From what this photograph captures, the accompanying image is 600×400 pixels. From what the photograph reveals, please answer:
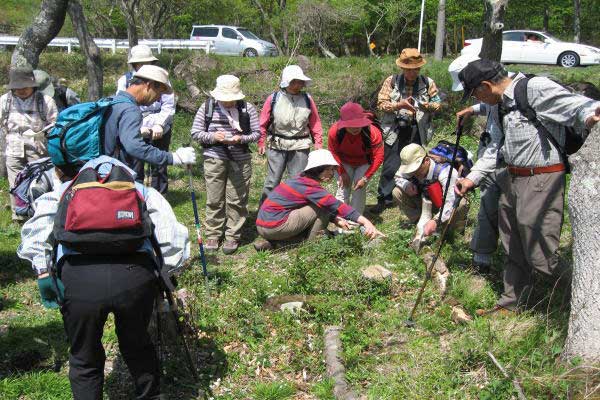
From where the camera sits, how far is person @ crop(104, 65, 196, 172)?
13.3ft

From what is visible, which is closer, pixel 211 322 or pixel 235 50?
pixel 211 322

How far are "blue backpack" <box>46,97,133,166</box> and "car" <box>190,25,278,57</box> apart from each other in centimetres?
2178

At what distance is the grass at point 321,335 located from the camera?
3672 millimetres

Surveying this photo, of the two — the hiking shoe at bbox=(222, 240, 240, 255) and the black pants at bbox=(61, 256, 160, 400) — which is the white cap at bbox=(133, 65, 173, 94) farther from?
the hiking shoe at bbox=(222, 240, 240, 255)

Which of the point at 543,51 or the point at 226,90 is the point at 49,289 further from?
the point at 543,51

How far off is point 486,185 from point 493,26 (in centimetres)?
279

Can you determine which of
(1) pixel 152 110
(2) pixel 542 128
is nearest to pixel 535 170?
(2) pixel 542 128

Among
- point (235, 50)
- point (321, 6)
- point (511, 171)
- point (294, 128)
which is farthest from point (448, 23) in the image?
point (511, 171)

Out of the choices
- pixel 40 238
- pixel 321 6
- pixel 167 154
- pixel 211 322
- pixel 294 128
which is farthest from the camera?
pixel 321 6

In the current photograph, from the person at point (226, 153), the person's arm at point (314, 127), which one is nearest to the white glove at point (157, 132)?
the person at point (226, 153)

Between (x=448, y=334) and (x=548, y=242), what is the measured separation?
0.99 metres

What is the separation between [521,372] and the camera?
3.46 meters

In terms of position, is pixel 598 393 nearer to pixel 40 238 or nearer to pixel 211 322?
pixel 211 322

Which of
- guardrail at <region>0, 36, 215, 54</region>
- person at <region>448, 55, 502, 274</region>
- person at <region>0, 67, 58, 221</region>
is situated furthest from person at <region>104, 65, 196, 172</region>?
guardrail at <region>0, 36, 215, 54</region>
